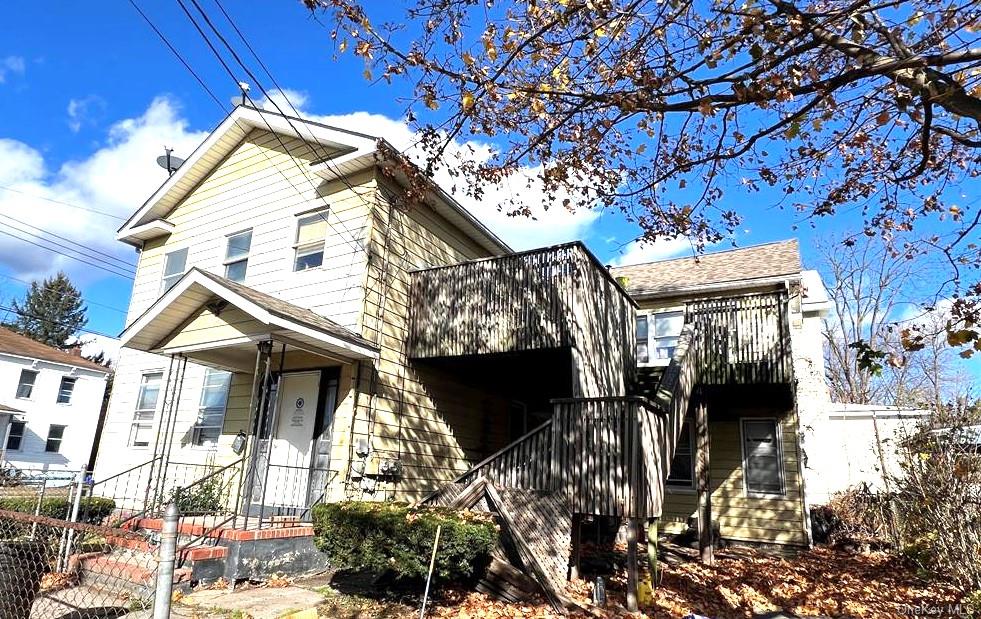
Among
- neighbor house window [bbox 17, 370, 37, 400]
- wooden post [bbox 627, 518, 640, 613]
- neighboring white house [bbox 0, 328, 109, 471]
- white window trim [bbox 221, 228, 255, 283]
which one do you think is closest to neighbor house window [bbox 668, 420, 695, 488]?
wooden post [bbox 627, 518, 640, 613]

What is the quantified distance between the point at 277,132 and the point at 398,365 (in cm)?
561

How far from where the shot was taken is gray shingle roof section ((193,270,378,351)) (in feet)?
29.5

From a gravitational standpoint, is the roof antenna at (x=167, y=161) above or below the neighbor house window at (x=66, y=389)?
above

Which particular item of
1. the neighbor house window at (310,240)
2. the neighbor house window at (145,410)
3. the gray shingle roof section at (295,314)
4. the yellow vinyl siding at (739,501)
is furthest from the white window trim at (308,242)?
the yellow vinyl siding at (739,501)

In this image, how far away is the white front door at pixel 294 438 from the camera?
10305 millimetres

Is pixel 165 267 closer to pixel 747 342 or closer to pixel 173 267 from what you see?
pixel 173 267

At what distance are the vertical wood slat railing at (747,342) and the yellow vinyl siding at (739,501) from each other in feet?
8.36

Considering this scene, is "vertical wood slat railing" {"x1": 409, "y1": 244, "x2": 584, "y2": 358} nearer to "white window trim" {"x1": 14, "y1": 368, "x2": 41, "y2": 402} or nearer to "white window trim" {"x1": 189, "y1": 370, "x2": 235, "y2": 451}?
"white window trim" {"x1": 189, "y1": 370, "x2": 235, "y2": 451}

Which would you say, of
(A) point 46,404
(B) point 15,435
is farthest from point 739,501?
(A) point 46,404

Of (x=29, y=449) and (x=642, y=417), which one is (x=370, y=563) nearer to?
(x=642, y=417)

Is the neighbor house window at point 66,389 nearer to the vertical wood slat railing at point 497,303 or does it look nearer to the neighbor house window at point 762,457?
the vertical wood slat railing at point 497,303

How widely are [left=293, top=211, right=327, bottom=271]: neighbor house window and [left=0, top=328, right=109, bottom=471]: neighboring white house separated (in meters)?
24.9

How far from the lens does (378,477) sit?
1028 cm

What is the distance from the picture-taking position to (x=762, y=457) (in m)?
14.5
